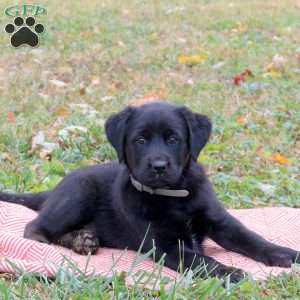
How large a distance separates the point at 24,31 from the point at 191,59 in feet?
6.64

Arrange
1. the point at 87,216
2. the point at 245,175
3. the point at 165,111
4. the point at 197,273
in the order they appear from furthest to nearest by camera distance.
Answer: the point at 245,175, the point at 87,216, the point at 165,111, the point at 197,273

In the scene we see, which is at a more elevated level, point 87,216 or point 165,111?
point 165,111

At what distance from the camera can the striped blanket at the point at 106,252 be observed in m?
3.04

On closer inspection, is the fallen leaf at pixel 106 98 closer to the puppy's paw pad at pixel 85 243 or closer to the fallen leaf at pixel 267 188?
the fallen leaf at pixel 267 188

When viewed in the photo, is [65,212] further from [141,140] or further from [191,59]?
[191,59]

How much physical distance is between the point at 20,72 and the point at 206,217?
4405 mm

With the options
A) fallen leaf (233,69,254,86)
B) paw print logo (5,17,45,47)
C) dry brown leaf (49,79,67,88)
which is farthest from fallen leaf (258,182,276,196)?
paw print logo (5,17,45,47)

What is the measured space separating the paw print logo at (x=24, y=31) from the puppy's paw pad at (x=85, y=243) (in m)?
3.46

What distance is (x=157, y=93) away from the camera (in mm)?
6953

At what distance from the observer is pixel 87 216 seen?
395 centimetres

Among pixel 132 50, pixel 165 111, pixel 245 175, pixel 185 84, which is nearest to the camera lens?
pixel 165 111

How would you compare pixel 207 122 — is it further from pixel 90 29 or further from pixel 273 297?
pixel 90 29

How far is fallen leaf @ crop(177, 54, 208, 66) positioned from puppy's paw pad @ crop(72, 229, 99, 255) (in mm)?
4759

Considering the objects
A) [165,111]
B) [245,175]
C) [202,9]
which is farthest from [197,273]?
[202,9]
